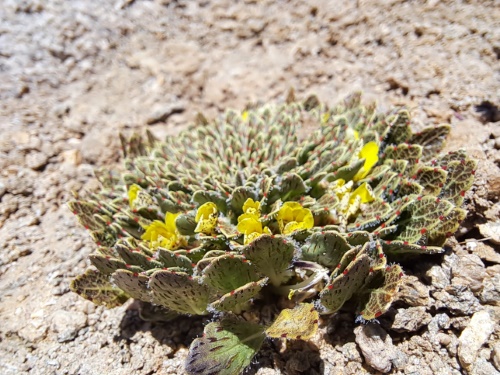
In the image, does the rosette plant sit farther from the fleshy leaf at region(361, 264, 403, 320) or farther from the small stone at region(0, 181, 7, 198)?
the small stone at region(0, 181, 7, 198)

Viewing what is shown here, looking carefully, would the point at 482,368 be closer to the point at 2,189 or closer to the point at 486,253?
the point at 486,253

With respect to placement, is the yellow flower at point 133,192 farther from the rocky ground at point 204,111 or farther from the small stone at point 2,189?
the small stone at point 2,189

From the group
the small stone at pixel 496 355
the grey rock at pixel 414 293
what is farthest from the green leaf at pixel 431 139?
the small stone at pixel 496 355

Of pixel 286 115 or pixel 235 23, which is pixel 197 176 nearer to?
pixel 286 115

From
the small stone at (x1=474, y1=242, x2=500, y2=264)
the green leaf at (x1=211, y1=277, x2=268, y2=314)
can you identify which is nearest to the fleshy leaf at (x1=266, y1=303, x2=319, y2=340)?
the green leaf at (x1=211, y1=277, x2=268, y2=314)

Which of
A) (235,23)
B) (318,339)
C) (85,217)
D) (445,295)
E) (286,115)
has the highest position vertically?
(235,23)

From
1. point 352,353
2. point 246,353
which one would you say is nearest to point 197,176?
point 246,353

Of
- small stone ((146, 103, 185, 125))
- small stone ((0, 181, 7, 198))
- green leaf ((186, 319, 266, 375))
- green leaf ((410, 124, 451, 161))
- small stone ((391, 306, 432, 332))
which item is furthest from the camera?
small stone ((146, 103, 185, 125))
